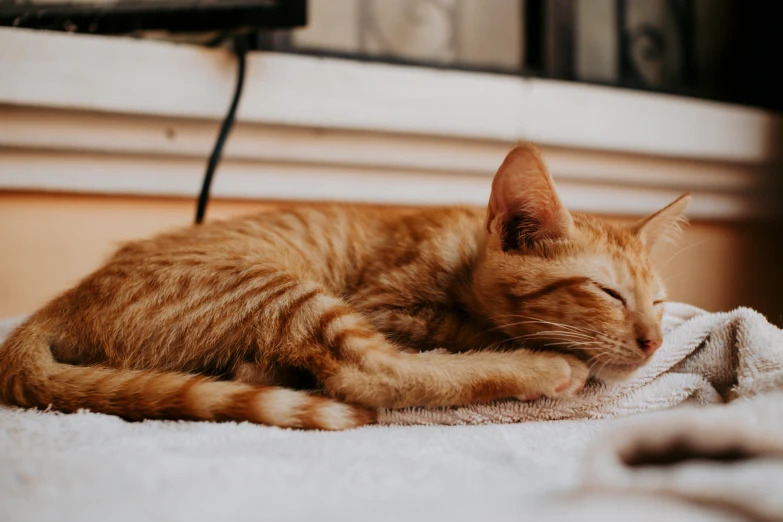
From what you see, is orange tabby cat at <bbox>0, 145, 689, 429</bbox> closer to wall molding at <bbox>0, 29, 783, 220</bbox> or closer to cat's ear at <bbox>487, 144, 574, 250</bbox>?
cat's ear at <bbox>487, 144, 574, 250</bbox>

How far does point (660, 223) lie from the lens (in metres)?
0.85

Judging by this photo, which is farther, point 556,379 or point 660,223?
point 660,223

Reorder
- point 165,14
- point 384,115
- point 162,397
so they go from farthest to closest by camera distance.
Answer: point 384,115 → point 165,14 → point 162,397

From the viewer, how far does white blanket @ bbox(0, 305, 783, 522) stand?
307 mm

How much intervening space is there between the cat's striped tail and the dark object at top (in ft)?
2.09

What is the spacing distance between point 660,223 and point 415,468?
61 centimetres

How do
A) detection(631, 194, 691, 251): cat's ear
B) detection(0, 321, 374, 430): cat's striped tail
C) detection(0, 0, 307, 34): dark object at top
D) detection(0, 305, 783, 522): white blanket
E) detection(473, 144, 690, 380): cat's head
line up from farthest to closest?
detection(0, 0, 307, 34): dark object at top → detection(631, 194, 691, 251): cat's ear → detection(473, 144, 690, 380): cat's head → detection(0, 321, 374, 430): cat's striped tail → detection(0, 305, 783, 522): white blanket

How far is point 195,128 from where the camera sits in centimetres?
119

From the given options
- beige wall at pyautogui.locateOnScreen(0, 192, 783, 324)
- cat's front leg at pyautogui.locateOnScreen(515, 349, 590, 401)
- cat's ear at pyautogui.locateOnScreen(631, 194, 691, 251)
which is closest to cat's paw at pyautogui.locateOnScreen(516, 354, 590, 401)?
cat's front leg at pyautogui.locateOnScreen(515, 349, 590, 401)

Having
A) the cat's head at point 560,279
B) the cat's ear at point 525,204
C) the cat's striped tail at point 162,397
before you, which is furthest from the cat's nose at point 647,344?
the cat's striped tail at point 162,397

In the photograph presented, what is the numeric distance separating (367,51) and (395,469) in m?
1.20

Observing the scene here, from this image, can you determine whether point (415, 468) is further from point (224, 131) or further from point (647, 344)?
point (224, 131)

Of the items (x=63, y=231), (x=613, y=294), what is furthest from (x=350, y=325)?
(x=63, y=231)

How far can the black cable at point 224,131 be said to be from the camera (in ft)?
3.51
